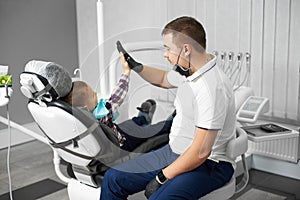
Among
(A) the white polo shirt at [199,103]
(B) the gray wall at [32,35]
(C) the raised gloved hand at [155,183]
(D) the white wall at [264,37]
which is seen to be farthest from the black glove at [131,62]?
(B) the gray wall at [32,35]

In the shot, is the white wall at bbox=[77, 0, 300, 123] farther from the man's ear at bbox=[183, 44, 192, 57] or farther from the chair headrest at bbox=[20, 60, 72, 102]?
the man's ear at bbox=[183, 44, 192, 57]

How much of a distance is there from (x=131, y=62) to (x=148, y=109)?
0.17 meters

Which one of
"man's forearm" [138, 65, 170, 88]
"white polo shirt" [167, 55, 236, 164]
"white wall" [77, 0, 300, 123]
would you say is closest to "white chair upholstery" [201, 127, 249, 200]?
"white polo shirt" [167, 55, 236, 164]

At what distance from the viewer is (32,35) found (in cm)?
370

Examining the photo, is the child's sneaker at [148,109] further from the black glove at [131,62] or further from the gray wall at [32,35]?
the gray wall at [32,35]

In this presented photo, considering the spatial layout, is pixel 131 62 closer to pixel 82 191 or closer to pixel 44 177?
pixel 82 191

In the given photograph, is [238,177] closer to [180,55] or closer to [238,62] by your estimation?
[238,62]

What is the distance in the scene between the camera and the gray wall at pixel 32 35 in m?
3.56

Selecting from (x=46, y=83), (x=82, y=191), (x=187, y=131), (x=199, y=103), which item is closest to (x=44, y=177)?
(x=82, y=191)

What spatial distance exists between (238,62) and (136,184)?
136cm

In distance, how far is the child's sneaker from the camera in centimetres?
157

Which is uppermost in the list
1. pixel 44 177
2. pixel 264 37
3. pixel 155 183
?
pixel 264 37

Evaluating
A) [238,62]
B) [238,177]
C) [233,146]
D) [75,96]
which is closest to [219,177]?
[233,146]

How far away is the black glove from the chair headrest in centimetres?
23
